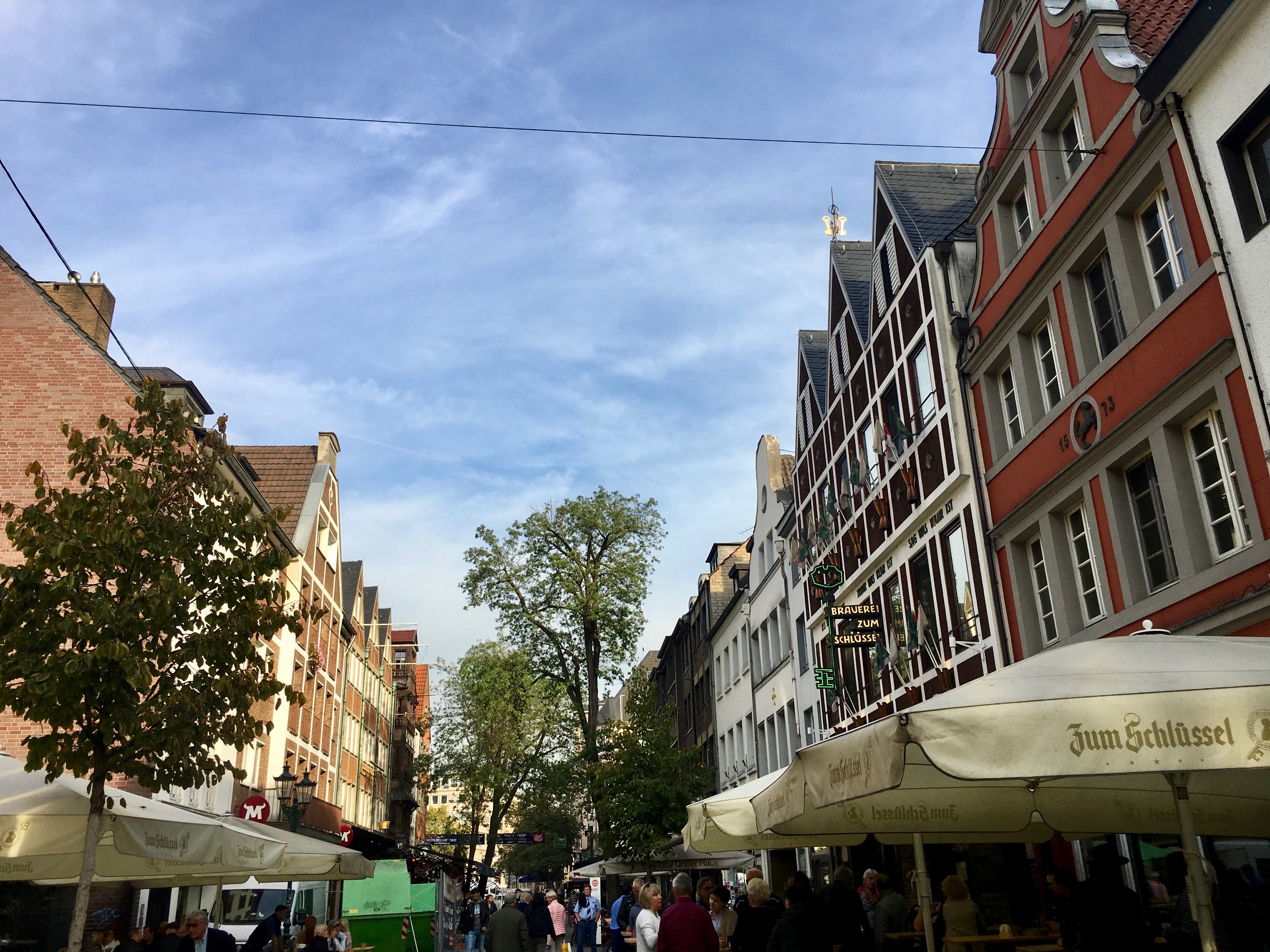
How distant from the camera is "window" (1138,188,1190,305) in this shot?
482 inches

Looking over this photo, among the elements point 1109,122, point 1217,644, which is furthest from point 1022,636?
point 1217,644

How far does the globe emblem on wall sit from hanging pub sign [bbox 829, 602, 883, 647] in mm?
9011

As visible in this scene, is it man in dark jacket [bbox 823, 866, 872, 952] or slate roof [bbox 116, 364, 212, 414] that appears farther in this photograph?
slate roof [bbox 116, 364, 212, 414]

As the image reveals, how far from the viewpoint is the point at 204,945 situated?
12.8 meters

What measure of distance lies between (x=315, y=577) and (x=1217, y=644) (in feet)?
125

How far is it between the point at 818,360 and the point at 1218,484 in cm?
1992

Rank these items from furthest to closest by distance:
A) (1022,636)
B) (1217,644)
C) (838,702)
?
(838,702), (1022,636), (1217,644)

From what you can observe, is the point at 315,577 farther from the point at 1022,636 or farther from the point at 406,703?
the point at 406,703

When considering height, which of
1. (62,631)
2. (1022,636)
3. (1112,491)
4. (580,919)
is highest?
(1112,491)

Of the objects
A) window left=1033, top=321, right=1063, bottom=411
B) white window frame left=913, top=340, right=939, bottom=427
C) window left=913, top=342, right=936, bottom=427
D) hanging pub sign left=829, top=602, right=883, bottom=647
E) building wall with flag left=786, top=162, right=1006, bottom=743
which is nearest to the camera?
window left=1033, top=321, right=1063, bottom=411

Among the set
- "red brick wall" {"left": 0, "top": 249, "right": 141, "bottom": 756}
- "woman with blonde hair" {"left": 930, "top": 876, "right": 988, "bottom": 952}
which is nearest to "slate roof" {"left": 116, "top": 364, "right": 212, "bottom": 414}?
"red brick wall" {"left": 0, "top": 249, "right": 141, "bottom": 756}

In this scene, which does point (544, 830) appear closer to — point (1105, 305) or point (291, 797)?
point (291, 797)

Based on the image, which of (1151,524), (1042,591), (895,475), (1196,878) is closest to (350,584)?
(895,475)

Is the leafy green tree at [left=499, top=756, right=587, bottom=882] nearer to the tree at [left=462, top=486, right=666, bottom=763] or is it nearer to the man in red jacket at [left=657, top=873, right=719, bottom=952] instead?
the tree at [left=462, top=486, right=666, bottom=763]
